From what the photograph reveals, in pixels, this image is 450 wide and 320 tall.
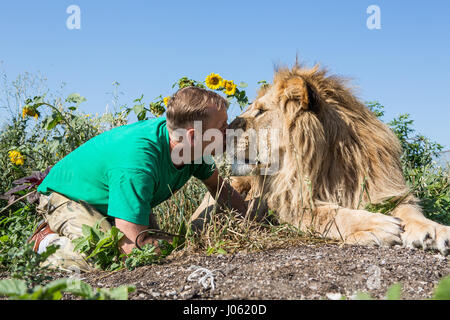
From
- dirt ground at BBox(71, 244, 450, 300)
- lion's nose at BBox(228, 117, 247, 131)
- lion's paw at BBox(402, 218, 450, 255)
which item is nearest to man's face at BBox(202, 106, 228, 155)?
lion's nose at BBox(228, 117, 247, 131)

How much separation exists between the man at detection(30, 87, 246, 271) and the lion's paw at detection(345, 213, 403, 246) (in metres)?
1.02

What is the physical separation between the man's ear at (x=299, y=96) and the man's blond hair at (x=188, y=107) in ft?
2.02

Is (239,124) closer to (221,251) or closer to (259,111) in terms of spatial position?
(259,111)

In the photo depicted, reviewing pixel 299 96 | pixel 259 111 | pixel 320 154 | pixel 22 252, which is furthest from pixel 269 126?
pixel 22 252

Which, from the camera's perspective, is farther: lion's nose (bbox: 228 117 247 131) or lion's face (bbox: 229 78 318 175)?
lion's nose (bbox: 228 117 247 131)

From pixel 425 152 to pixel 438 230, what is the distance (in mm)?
3459

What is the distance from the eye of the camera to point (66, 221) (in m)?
3.48

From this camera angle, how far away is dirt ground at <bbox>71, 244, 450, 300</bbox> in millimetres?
1927

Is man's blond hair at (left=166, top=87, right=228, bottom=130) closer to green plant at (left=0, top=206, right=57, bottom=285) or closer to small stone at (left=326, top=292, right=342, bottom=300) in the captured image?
green plant at (left=0, top=206, right=57, bottom=285)

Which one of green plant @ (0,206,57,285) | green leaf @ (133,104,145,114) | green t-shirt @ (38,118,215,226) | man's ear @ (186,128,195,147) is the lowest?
green plant @ (0,206,57,285)

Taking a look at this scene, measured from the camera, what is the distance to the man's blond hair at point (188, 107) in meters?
3.28

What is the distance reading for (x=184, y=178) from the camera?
12.5 ft
